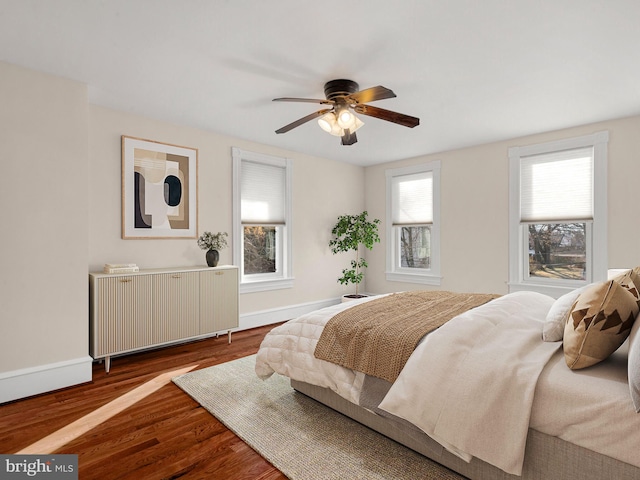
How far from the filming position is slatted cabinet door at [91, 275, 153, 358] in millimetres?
3088

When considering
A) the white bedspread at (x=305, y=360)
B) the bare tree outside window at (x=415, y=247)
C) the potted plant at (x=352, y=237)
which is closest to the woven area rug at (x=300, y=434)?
the white bedspread at (x=305, y=360)

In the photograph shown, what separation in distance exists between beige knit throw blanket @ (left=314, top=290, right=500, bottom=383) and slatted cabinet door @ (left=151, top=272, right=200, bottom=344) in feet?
6.34

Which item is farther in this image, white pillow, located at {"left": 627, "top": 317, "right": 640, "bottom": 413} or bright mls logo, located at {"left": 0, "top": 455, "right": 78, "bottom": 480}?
bright mls logo, located at {"left": 0, "top": 455, "right": 78, "bottom": 480}

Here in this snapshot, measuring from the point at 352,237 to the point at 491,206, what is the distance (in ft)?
6.46

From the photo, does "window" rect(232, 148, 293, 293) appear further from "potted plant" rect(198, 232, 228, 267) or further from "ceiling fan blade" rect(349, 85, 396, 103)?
"ceiling fan blade" rect(349, 85, 396, 103)

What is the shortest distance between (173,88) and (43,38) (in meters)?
0.92

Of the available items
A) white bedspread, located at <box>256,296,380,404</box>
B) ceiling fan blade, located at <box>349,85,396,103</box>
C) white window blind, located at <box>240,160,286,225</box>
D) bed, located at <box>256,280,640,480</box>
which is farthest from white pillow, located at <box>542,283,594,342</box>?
white window blind, located at <box>240,160,286,225</box>

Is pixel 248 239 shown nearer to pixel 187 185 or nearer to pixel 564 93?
pixel 187 185

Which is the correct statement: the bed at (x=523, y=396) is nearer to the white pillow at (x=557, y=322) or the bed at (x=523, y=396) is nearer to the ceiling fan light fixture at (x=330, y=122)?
the white pillow at (x=557, y=322)

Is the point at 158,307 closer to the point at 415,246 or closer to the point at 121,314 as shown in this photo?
the point at 121,314

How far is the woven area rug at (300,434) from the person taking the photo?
181 cm

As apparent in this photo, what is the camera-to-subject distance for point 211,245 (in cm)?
409

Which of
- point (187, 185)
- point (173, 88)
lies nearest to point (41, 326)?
point (187, 185)

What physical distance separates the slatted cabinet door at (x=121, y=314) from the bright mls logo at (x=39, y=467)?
1.18 meters
